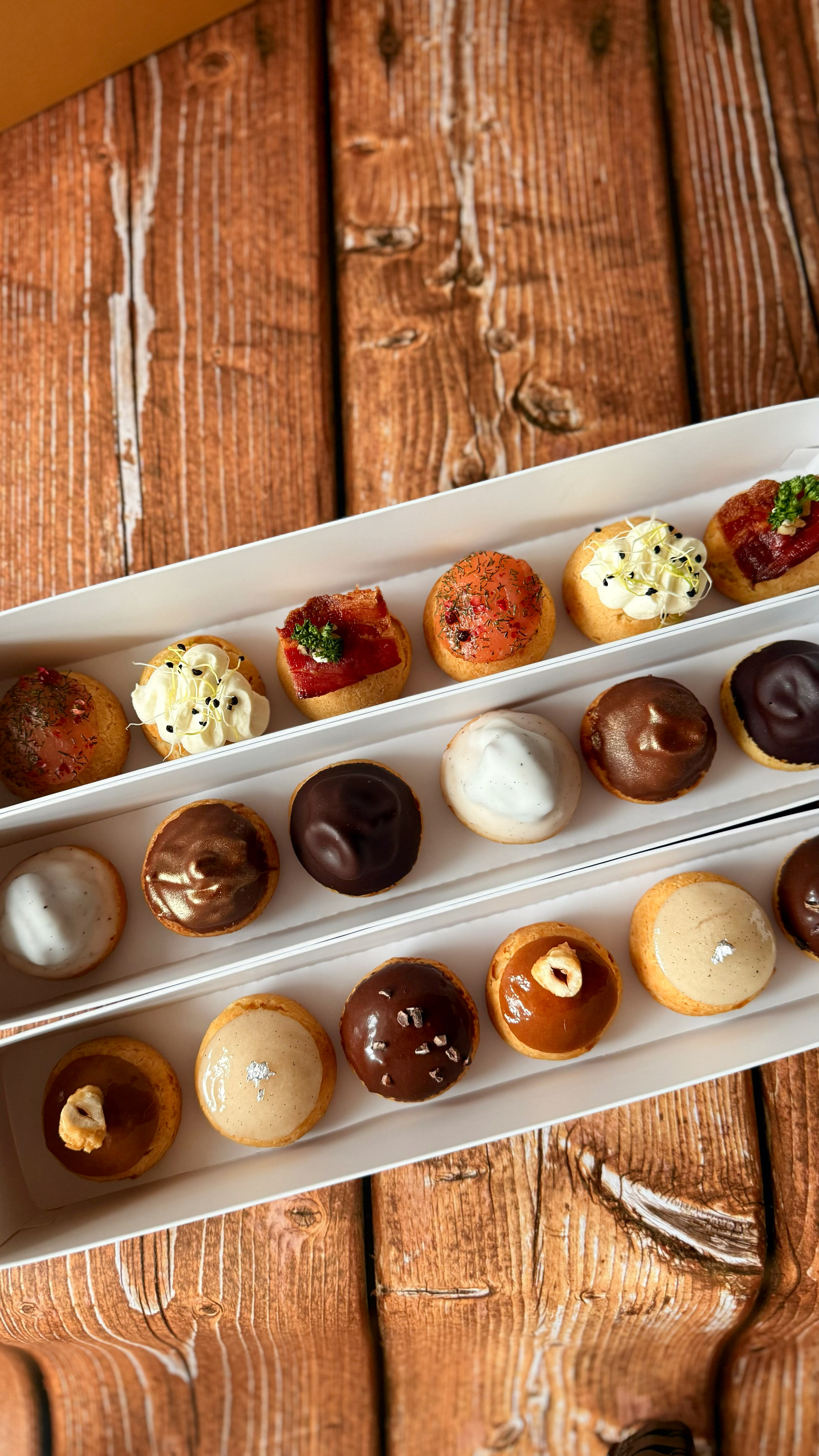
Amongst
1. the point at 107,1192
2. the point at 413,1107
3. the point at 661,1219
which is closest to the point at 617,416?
the point at 413,1107

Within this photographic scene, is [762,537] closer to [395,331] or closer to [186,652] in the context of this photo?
[395,331]

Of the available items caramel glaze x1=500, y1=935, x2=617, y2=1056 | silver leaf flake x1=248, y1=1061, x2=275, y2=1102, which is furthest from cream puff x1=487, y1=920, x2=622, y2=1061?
silver leaf flake x1=248, y1=1061, x2=275, y2=1102

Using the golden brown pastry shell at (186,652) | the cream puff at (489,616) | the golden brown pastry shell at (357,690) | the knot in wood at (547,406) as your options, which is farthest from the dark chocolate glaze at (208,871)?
the knot in wood at (547,406)

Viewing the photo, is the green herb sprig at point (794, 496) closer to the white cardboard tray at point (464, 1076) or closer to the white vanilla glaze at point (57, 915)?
the white cardboard tray at point (464, 1076)

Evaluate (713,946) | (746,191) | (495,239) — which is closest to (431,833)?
(713,946)

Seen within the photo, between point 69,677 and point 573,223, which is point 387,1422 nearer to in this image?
point 69,677

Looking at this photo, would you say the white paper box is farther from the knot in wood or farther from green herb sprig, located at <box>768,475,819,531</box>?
the knot in wood
